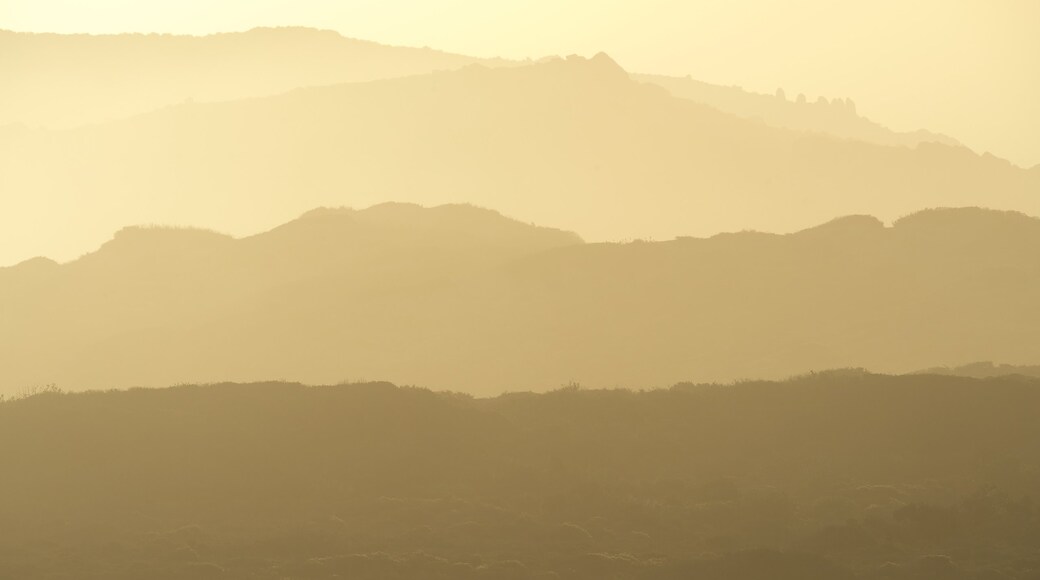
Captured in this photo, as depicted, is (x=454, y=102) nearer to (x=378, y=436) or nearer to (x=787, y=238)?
(x=787, y=238)

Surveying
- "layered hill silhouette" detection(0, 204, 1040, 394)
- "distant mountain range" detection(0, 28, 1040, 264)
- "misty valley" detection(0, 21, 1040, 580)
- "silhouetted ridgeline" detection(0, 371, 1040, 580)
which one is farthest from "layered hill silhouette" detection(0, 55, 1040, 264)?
"silhouetted ridgeline" detection(0, 371, 1040, 580)

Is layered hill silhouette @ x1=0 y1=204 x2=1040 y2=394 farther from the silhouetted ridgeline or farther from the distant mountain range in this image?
the distant mountain range

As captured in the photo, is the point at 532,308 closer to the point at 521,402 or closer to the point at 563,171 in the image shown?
the point at 521,402

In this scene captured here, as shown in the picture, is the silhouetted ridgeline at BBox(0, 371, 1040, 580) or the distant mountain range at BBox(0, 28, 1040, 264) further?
the distant mountain range at BBox(0, 28, 1040, 264)

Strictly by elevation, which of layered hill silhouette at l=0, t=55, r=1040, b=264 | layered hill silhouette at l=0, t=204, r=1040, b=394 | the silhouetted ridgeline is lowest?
the silhouetted ridgeline

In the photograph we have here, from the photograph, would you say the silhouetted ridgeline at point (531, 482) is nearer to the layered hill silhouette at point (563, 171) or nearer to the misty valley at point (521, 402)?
the misty valley at point (521, 402)

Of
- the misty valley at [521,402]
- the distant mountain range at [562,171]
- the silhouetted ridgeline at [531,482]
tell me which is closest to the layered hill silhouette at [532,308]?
the misty valley at [521,402]
